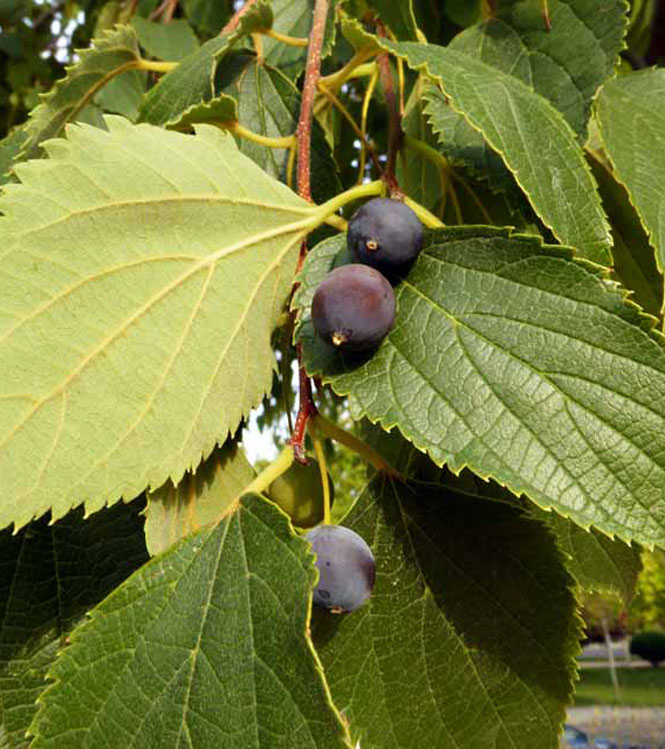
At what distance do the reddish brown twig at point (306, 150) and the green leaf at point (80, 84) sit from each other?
0.76 ft

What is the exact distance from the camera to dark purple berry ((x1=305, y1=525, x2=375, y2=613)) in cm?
61

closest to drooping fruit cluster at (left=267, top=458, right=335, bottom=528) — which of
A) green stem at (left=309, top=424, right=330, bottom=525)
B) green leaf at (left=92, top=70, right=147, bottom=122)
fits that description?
green stem at (left=309, top=424, right=330, bottom=525)

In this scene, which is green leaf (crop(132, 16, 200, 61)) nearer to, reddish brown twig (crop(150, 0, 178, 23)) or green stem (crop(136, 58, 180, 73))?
reddish brown twig (crop(150, 0, 178, 23))

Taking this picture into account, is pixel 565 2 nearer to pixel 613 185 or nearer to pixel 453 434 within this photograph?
pixel 613 185

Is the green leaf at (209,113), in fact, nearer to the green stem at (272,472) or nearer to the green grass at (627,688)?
the green stem at (272,472)

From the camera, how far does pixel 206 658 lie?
0.59 metres

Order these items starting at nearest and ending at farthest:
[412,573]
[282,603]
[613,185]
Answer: [282,603] → [412,573] → [613,185]

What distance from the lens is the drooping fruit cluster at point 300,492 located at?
73cm

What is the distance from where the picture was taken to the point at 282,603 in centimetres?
59

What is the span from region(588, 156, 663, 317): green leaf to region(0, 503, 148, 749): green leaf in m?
0.49

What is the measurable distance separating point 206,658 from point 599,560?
1.34ft

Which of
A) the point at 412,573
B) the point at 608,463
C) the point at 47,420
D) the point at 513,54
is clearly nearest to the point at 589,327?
the point at 608,463

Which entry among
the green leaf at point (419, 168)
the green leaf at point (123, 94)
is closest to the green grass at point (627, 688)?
the green leaf at point (123, 94)

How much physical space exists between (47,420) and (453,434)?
0.26m
